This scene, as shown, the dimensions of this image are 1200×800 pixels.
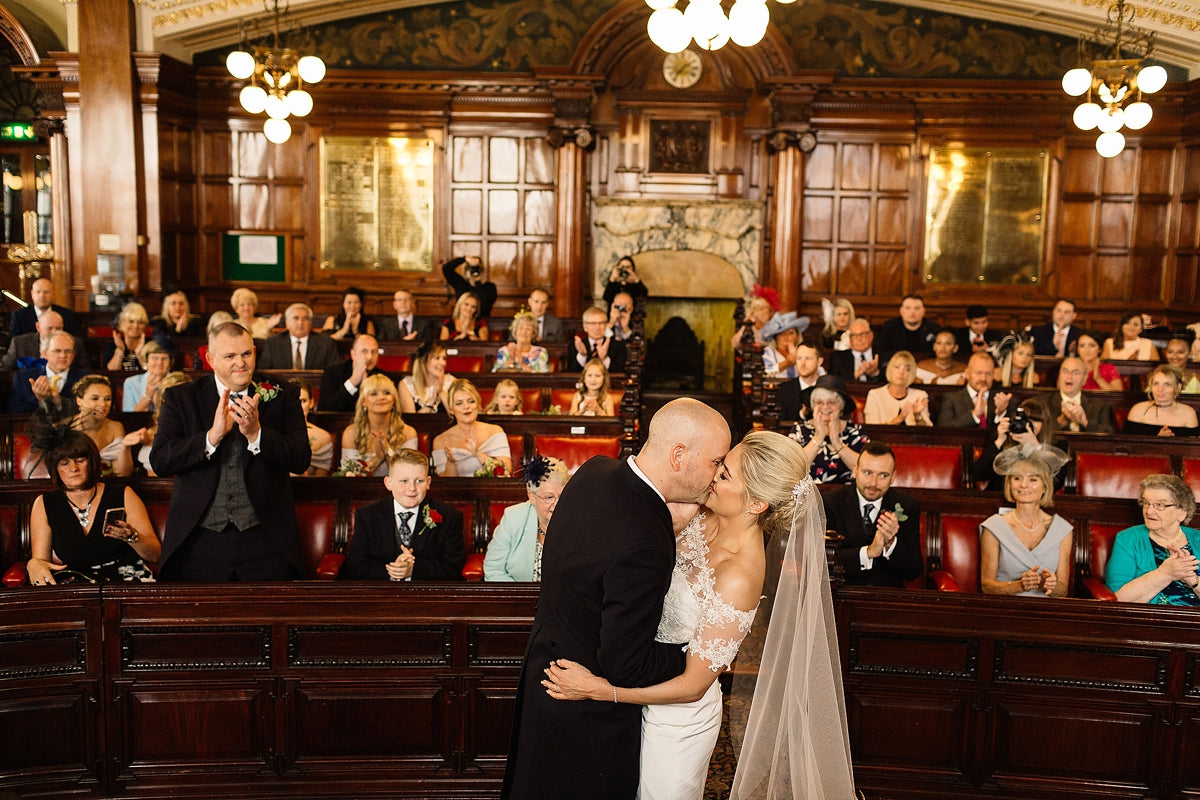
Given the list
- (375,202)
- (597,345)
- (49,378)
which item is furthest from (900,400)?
(375,202)

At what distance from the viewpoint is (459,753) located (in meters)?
3.42

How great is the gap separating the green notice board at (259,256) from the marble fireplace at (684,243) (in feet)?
12.6

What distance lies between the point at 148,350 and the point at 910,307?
20.7ft

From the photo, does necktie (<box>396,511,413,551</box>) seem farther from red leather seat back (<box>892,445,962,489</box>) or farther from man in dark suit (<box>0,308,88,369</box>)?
man in dark suit (<box>0,308,88,369</box>)

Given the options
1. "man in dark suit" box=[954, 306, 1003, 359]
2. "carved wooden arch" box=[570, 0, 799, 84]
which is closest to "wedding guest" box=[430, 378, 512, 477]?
"man in dark suit" box=[954, 306, 1003, 359]

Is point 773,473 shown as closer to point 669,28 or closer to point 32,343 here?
point 669,28

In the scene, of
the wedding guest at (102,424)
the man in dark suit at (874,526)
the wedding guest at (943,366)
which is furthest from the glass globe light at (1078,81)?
the wedding guest at (102,424)

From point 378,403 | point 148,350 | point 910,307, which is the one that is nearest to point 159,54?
point 148,350

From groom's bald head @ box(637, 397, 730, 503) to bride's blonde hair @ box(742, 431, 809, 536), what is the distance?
0.34m

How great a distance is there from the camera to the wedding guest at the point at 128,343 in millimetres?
7531

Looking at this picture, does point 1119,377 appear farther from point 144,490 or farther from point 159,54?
point 159,54

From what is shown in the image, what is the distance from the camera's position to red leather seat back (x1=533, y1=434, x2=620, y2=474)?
18.9 feet

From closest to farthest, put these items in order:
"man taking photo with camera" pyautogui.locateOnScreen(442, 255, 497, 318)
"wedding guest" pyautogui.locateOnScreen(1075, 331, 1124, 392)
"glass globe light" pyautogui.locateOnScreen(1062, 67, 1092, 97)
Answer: "wedding guest" pyautogui.locateOnScreen(1075, 331, 1124, 392), "glass globe light" pyautogui.locateOnScreen(1062, 67, 1092, 97), "man taking photo with camera" pyautogui.locateOnScreen(442, 255, 497, 318)

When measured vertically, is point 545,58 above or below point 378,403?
above
